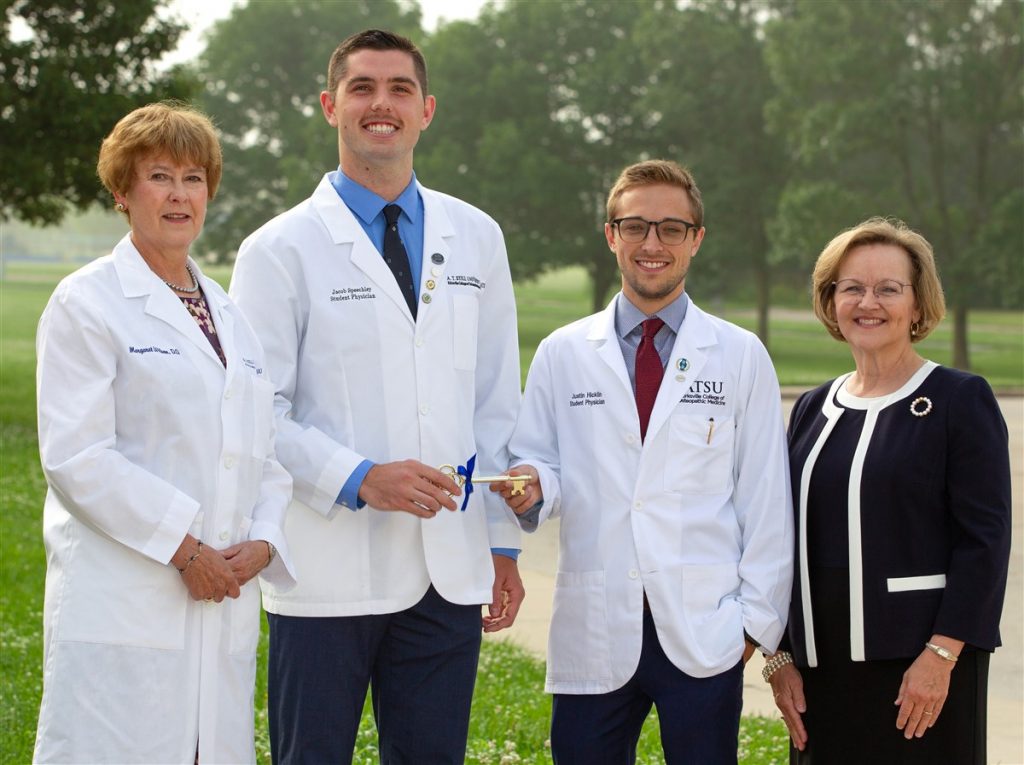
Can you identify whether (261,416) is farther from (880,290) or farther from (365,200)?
(880,290)

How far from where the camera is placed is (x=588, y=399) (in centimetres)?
378

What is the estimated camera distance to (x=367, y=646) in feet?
12.0

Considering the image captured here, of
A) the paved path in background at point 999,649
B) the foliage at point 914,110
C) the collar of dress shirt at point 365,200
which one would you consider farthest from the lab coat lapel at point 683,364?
the foliage at point 914,110

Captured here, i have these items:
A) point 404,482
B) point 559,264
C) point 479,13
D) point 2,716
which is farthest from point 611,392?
point 479,13

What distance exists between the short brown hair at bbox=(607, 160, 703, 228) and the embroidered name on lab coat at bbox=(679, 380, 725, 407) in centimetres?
49

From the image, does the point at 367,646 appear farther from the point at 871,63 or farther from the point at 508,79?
the point at 508,79

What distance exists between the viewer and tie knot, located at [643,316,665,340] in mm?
3859

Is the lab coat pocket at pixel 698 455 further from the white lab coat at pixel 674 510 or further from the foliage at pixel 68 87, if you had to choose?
the foliage at pixel 68 87

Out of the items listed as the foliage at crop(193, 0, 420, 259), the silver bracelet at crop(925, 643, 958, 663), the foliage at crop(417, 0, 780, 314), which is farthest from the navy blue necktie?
the foliage at crop(193, 0, 420, 259)

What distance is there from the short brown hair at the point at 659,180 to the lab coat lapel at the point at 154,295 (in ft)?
4.33

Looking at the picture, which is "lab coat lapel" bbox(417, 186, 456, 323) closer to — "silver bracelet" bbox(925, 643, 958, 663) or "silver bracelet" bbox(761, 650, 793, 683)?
"silver bracelet" bbox(761, 650, 793, 683)

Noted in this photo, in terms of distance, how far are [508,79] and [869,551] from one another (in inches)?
1815

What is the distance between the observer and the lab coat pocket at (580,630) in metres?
3.65

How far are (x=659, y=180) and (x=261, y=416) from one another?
4.56 feet
